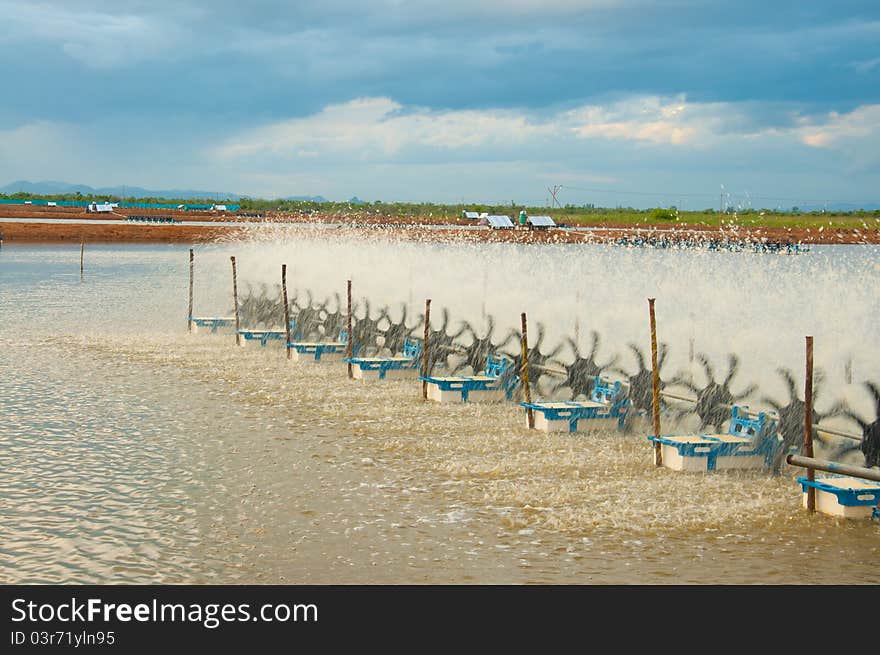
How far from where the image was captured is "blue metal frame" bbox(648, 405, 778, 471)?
14.3m

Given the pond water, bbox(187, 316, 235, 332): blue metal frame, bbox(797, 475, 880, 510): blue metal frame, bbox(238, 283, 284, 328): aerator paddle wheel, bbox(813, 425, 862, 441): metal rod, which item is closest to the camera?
the pond water

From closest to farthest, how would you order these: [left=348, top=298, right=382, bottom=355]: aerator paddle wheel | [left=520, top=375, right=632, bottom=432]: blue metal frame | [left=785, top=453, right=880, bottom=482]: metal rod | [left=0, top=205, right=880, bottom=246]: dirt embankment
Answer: [left=785, top=453, right=880, bottom=482]: metal rod, [left=520, top=375, right=632, bottom=432]: blue metal frame, [left=348, top=298, right=382, bottom=355]: aerator paddle wheel, [left=0, top=205, right=880, bottom=246]: dirt embankment

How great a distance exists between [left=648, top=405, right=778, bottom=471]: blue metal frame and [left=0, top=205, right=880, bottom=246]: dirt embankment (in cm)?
6132

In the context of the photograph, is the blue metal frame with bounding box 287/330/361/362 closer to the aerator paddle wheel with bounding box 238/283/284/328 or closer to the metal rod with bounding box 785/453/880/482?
the aerator paddle wheel with bounding box 238/283/284/328

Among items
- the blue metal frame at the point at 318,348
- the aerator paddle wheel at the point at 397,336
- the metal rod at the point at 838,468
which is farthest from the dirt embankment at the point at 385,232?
the metal rod at the point at 838,468

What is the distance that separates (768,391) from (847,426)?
428 cm

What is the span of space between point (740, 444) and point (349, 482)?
6154mm

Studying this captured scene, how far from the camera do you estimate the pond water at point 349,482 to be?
10.2m

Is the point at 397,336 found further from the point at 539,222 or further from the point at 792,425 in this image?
the point at 539,222

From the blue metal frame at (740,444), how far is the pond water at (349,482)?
0.34 metres

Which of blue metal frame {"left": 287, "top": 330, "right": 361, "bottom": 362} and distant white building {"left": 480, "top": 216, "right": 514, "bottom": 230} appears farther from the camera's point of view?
distant white building {"left": 480, "top": 216, "right": 514, "bottom": 230}

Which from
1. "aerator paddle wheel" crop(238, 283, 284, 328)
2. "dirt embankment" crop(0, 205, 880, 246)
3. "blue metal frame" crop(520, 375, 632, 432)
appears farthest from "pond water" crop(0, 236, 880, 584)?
"dirt embankment" crop(0, 205, 880, 246)

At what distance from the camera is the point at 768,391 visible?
22328 millimetres

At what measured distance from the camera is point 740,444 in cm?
1445
